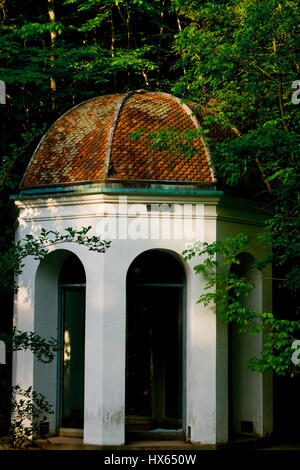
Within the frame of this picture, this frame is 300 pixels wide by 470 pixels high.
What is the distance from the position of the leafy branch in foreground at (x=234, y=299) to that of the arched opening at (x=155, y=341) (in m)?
0.85

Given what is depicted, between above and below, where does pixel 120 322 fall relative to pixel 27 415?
above

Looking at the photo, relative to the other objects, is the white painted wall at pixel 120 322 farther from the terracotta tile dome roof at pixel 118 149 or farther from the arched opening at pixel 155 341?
the terracotta tile dome roof at pixel 118 149

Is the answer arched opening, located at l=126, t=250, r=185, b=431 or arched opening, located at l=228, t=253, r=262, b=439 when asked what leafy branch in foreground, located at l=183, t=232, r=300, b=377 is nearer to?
arched opening, located at l=228, t=253, r=262, b=439

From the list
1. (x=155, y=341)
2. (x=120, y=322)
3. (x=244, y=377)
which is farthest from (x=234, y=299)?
(x=244, y=377)

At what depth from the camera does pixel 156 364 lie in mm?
13188

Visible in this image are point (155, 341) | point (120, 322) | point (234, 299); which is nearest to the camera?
point (234, 299)

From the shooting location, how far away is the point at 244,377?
13.9 m

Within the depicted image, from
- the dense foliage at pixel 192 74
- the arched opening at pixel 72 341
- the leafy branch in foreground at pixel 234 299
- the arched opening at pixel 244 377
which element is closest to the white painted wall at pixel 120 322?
the leafy branch in foreground at pixel 234 299

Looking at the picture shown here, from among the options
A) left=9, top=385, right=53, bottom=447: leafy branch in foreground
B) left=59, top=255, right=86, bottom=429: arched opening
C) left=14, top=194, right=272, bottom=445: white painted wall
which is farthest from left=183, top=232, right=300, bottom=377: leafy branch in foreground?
left=9, top=385, right=53, bottom=447: leafy branch in foreground

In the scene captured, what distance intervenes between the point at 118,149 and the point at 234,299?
369 centimetres

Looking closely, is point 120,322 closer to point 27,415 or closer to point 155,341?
point 155,341

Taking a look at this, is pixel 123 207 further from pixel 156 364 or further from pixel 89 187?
pixel 156 364

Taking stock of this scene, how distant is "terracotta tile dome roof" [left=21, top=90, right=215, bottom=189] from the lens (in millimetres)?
12641

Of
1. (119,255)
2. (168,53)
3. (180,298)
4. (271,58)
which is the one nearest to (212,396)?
(180,298)
